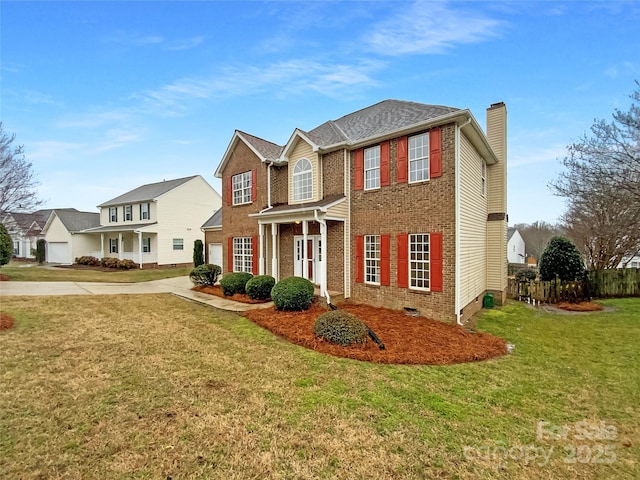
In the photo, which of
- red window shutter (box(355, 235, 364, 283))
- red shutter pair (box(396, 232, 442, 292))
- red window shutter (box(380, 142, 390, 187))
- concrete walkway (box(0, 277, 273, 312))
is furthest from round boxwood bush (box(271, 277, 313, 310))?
red window shutter (box(380, 142, 390, 187))

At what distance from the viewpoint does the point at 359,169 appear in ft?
38.3

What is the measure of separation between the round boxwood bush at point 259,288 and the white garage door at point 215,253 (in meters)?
10.4

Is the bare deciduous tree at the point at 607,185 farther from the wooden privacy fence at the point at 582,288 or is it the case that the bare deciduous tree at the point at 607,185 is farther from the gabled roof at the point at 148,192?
the gabled roof at the point at 148,192

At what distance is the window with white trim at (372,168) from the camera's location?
11211 millimetres

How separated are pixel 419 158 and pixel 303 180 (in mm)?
5307

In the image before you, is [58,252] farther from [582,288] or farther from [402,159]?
[582,288]

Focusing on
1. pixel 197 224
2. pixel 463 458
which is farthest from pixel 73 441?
pixel 197 224

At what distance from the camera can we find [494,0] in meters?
8.87

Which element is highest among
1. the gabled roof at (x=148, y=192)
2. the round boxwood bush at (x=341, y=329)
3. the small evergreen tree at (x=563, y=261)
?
the gabled roof at (x=148, y=192)

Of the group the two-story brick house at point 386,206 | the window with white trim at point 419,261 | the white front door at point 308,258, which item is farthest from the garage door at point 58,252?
the window with white trim at point 419,261

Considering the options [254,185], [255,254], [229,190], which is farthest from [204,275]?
[254,185]

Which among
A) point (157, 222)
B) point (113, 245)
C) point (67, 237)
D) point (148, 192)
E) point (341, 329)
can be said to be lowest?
point (341, 329)

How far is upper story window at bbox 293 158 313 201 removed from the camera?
13.1 m

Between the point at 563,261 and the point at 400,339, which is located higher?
the point at 563,261
